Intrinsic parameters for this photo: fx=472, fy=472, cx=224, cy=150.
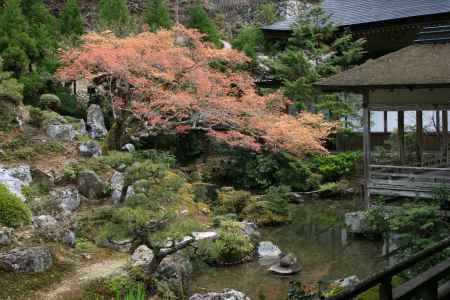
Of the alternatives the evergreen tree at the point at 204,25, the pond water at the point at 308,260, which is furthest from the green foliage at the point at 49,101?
the pond water at the point at 308,260

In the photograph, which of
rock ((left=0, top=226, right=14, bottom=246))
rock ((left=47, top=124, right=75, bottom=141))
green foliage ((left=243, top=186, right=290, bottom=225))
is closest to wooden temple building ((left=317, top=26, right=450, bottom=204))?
green foliage ((left=243, top=186, right=290, bottom=225))

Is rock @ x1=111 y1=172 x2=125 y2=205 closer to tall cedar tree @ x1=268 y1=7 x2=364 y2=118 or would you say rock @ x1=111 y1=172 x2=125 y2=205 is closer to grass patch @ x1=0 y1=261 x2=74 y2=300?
grass patch @ x1=0 y1=261 x2=74 y2=300

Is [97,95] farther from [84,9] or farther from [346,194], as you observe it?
[84,9]

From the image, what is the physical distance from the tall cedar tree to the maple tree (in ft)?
6.73

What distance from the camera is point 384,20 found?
16.9 meters

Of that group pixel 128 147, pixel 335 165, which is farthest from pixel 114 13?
pixel 335 165

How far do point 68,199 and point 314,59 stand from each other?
11059 millimetres

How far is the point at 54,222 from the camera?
333 inches

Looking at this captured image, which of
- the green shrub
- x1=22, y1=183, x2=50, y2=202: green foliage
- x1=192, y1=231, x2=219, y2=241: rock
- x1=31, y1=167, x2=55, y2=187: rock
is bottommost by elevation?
x1=192, y1=231, x2=219, y2=241: rock

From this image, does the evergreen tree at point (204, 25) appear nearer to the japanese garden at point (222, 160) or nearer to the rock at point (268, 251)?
the japanese garden at point (222, 160)

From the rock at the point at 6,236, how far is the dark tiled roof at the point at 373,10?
565 inches

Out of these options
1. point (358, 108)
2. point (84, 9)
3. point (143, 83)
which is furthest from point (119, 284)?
point (84, 9)

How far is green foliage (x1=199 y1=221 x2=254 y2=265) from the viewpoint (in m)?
9.00

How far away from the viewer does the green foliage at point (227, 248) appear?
9.00 meters
